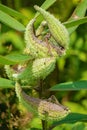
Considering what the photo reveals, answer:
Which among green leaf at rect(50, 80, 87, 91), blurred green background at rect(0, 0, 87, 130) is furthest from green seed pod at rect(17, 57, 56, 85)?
blurred green background at rect(0, 0, 87, 130)

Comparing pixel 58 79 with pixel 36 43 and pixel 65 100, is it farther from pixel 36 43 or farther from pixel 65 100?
pixel 36 43

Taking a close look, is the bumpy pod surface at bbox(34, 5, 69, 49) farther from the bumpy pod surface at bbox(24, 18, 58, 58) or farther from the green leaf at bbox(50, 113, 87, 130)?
the green leaf at bbox(50, 113, 87, 130)

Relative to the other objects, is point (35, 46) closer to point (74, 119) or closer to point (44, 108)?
point (44, 108)

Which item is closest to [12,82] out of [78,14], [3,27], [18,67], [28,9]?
[18,67]

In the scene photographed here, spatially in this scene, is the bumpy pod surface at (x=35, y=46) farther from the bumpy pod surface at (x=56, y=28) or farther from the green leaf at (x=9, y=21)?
the green leaf at (x=9, y=21)

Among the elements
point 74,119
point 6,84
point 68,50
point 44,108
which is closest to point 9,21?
point 6,84

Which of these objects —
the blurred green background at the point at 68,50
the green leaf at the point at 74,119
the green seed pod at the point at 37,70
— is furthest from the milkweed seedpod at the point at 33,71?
the blurred green background at the point at 68,50
